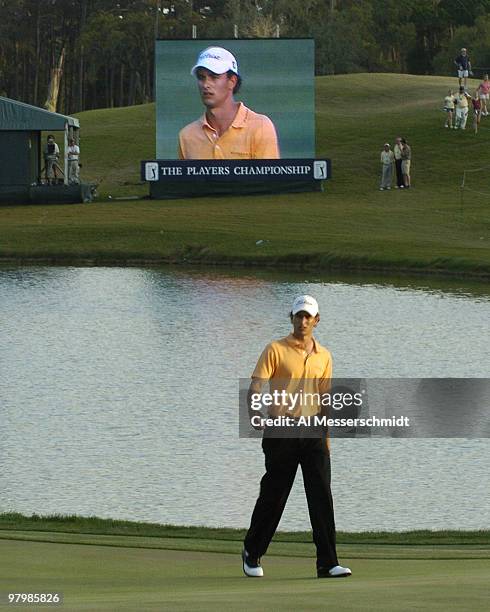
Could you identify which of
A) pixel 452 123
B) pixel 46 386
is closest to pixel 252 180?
pixel 452 123

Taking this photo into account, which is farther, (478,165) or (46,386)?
(478,165)

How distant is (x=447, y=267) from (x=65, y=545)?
3529cm

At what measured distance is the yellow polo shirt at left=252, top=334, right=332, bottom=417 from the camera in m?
12.0

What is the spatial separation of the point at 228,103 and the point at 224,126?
1.08 m

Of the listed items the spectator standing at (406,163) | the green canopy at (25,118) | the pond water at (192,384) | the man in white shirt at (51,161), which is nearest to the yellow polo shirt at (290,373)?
the pond water at (192,384)

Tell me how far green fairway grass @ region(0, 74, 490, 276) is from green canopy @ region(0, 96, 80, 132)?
11.7 feet

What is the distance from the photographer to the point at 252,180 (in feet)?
216

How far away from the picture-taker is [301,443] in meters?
11.9

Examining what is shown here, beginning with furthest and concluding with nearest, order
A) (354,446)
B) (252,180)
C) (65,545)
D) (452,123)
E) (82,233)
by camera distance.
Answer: (452,123) → (252,180) → (82,233) → (354,446) → (65,545)

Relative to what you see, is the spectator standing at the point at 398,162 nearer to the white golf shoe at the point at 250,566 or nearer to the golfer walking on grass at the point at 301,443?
the golfer walking on grass at the point at 301,443

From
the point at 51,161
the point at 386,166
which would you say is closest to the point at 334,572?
the point at 51,161

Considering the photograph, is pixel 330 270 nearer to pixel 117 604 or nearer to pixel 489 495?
pixel 489 495

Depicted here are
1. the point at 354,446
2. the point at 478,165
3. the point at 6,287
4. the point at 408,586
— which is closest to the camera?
the point at 408,586

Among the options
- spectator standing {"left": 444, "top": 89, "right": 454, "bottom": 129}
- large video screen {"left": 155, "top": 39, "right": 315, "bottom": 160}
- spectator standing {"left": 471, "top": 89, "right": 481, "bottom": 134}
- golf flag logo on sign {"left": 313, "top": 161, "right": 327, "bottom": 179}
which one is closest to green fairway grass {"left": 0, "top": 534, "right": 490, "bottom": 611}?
large video screen {"left": 155, "top": 39, "right": 315, "bottom": 160}
